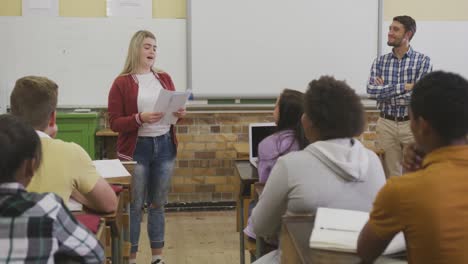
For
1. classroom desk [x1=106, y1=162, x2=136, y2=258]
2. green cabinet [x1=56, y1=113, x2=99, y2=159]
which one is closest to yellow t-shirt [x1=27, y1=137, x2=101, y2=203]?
classroom desk [x1=106, y1=162, x2=136, y2=258]

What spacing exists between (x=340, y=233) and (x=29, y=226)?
32.3 inches

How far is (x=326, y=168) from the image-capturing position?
6.64ft

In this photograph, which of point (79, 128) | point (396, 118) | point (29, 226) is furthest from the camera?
point (79, 128)

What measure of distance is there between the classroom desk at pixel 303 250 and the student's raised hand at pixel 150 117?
1.77m

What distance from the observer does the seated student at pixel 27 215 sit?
149 centimetres

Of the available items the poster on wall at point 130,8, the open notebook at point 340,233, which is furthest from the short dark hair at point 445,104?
the poster on wall at point 130,8

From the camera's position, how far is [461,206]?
1345 millimetres

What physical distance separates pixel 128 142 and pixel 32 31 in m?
2.14

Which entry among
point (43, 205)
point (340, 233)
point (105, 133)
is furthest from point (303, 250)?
point (105, 133)

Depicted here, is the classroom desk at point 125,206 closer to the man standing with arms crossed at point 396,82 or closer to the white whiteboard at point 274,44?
the white whiteboard at point 274,44

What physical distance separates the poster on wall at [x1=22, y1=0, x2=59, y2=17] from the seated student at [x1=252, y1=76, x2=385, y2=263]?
3667 millimetres

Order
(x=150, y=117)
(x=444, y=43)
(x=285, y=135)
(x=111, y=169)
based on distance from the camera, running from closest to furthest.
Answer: (x=285, y=135), (x=111, y=169), (x=150, y=117), (x=444, y=43)

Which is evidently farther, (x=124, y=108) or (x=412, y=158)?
(x=124, y=108)

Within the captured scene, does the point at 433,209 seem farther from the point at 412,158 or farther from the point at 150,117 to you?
the point at 150,117
